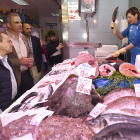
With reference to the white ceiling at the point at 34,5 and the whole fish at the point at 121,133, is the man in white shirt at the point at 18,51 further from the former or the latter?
the white ceiling at the point at 34,5

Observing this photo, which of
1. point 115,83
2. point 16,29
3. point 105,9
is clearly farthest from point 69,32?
point 115,83

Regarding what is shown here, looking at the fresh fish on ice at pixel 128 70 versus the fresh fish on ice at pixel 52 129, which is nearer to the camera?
the fresh fish on ice at pixel 52 129

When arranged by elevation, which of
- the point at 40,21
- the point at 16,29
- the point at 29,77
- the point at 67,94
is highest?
the point at 40,21

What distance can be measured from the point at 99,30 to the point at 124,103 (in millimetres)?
3659

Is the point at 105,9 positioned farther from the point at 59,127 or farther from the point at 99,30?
the point at 59,127

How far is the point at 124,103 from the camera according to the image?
894mm

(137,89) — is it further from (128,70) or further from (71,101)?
(71,101)

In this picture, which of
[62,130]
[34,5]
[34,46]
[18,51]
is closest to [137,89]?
[62,130]

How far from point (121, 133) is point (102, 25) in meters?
3.95

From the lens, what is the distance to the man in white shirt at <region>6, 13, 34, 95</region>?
264cm

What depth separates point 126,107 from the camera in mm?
878

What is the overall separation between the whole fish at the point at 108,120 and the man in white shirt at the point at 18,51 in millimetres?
2185

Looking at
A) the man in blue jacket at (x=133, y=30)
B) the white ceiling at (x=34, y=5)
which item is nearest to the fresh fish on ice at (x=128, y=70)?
the man in blue jacket at (x=133, y=30)

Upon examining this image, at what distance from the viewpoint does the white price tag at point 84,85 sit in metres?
1.02
